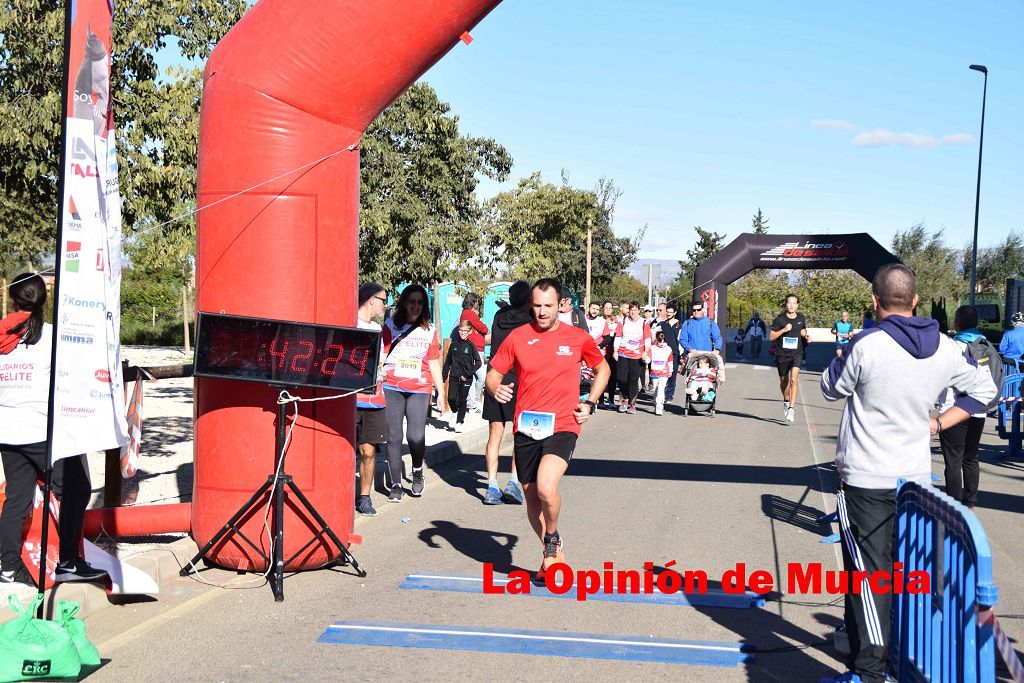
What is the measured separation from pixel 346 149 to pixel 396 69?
2.03 feet

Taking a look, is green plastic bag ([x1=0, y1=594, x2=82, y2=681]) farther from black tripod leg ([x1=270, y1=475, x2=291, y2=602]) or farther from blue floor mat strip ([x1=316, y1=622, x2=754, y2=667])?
black tripod leg ([x1=270, y1=475, x2=291, y2=602])

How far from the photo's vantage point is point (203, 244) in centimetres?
682

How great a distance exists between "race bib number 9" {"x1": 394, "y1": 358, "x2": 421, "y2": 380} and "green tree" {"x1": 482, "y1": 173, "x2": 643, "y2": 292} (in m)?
12.8

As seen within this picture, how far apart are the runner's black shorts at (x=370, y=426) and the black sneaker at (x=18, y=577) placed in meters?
3.24

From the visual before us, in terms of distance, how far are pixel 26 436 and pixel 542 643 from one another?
315 centimetres

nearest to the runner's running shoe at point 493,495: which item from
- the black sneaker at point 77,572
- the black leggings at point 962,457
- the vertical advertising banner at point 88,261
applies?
the black leggings at point 962,457

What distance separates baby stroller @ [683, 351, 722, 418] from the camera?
1770 centimetres

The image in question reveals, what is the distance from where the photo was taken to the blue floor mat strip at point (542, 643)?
530 cm

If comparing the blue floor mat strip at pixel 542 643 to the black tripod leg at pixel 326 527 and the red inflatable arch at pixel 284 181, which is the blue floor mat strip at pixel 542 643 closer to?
the black tripod leg at pixel 326 527

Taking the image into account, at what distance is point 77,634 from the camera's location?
16.3ft

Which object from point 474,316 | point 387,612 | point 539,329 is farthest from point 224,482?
point 474,316

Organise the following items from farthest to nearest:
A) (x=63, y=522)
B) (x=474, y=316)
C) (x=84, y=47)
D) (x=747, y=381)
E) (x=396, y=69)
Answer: (x=747, y=381), (x=474, y=316), (x=396, y=69), (x=63, y=522), (x=84, y=47)

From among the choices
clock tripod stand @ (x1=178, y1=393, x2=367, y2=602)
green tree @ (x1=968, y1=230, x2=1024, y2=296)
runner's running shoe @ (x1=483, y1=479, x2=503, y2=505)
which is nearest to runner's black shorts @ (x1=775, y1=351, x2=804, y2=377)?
runner's running shoe @ (x1=483, y1=479, x2=503, y2=505)

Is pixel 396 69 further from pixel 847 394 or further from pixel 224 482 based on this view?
pixel 847 394
